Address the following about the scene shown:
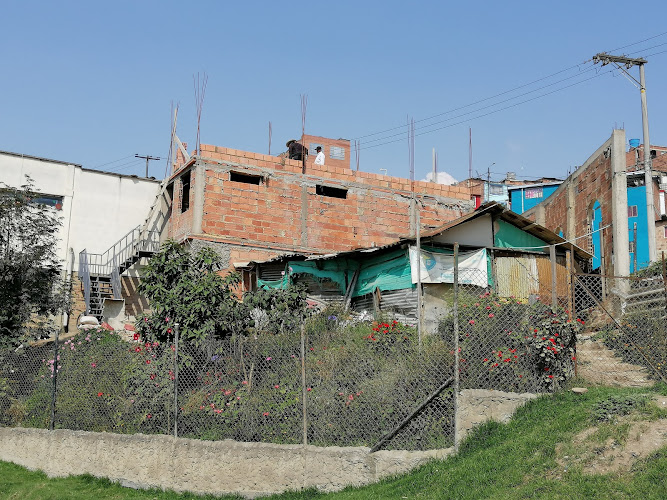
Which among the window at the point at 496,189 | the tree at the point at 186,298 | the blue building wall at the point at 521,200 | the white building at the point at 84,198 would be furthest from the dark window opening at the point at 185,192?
the window at the point at 496,189

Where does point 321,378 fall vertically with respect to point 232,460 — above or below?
above

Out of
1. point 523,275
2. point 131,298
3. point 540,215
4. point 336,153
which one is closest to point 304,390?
point 523,275

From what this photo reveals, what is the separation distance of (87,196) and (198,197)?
21.7ft

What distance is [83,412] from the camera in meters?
11.0

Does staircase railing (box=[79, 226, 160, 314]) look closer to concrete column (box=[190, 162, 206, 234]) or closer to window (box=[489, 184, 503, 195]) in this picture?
concrete column (box=[190, 162, 206, 234])

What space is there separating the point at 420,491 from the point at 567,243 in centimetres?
1119

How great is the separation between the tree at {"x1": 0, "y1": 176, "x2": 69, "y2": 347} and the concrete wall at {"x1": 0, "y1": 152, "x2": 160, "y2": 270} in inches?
328

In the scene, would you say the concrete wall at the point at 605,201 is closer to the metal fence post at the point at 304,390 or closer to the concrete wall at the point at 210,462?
the metal fence post at the point at 304,390

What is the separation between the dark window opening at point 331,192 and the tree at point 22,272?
27.9 feet

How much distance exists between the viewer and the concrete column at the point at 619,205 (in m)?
16.3

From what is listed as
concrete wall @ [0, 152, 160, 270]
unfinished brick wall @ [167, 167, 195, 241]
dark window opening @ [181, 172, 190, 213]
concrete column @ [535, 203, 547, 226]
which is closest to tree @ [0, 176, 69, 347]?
unfinished brick wall @ [167, 167, 195, 241]

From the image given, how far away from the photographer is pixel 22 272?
13961 millimetres

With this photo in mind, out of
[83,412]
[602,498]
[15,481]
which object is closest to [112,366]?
[83,412]

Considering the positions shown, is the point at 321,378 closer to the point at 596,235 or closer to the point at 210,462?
the point at 210,462
